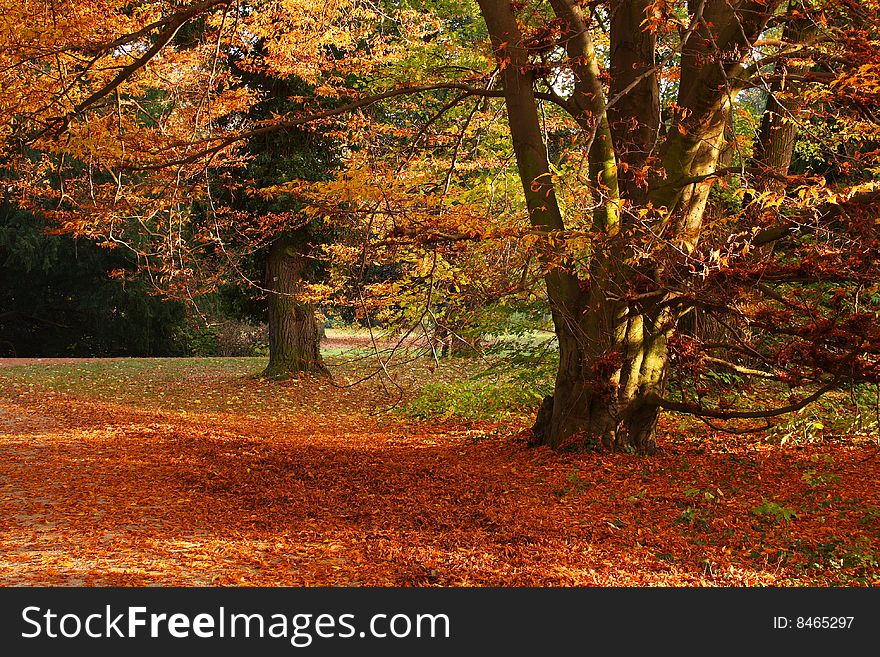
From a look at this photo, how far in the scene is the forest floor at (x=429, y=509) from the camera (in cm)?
472

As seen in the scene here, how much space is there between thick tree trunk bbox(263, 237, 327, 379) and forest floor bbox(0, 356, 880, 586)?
5.79m

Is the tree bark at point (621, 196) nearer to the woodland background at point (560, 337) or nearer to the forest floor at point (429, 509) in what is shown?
the woodland background at point (560, 337)

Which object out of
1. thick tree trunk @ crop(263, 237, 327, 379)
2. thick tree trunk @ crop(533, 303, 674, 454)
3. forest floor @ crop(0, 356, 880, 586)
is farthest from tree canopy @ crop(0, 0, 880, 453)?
thick tree trunk @ crop(263, 237, 327, 379)

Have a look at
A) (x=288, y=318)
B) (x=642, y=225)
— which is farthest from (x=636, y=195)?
(x=288, y=318)

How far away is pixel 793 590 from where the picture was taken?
14.0 feet

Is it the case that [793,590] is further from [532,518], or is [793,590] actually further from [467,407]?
[467,407]

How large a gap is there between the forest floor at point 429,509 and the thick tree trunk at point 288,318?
19.0 ft

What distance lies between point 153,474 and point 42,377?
426 inches

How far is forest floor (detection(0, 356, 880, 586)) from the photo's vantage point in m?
4.72

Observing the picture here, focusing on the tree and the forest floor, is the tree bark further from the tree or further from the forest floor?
the forest floor

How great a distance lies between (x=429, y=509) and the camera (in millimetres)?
6125

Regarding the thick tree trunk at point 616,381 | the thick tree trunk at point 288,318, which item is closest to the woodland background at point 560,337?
the thick tree trunk at point 616,381

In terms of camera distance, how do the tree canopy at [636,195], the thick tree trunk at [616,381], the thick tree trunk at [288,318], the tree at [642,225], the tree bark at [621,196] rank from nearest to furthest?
the tree canopy at [636,195] < the tree at [642,225] < the tree bark at [621,196] < the thick tree trunk at [616,381] < the thick tree trunk at [288,318]

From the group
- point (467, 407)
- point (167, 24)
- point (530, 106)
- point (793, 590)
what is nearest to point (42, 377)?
point (467, 407)
